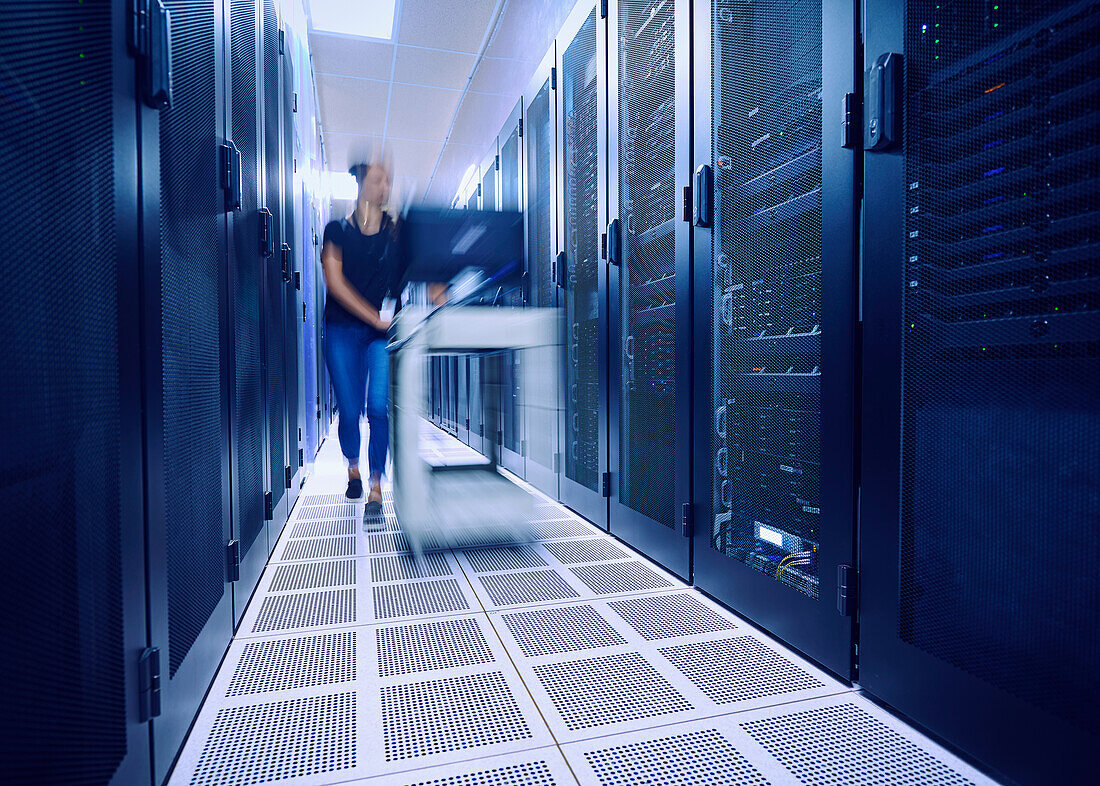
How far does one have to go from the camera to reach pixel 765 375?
4.57 ft

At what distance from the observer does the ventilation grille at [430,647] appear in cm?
124

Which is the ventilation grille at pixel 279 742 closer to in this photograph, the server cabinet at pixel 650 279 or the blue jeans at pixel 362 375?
the server cabinet at pixel 650 279

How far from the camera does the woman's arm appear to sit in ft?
8.02

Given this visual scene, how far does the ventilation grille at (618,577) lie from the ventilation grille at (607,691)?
42 centimetres

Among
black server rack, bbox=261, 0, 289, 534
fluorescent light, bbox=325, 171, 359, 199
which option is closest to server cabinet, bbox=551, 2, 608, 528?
black server rack, bbox=261, 0, 289, 534

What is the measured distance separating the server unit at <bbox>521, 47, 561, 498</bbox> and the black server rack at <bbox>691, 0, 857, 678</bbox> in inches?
40.8

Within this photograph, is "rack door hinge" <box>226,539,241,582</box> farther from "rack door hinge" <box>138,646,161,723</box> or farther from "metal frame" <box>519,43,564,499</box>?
"metal frame" <box>519,43,564,499</box>

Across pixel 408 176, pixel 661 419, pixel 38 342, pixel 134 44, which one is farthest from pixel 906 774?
pixel 408 176

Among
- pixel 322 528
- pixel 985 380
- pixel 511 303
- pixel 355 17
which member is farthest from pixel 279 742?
pixel 355 17

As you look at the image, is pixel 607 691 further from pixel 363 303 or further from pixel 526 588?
pixel 363 303

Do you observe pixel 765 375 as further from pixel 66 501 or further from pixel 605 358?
pixel 66 501

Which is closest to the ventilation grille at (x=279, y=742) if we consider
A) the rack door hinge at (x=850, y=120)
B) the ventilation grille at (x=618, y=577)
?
the ventilation grille at (x=618, y=577)

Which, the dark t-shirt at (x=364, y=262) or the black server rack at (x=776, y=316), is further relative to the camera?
the dark t-shirt at (x=364, y=262)

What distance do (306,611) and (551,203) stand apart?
2.09 m
